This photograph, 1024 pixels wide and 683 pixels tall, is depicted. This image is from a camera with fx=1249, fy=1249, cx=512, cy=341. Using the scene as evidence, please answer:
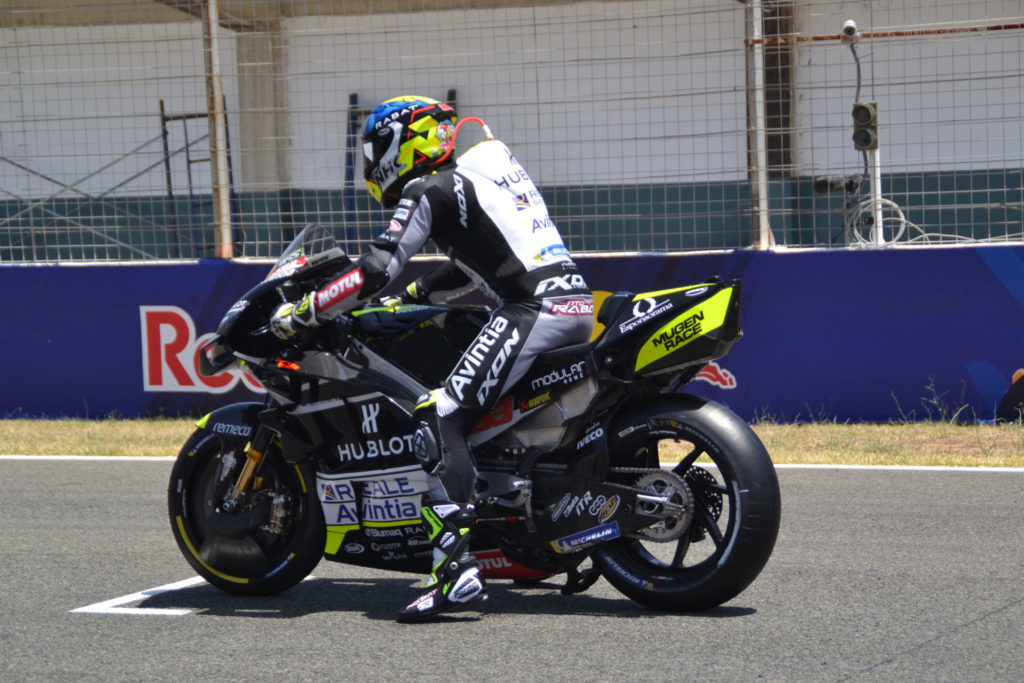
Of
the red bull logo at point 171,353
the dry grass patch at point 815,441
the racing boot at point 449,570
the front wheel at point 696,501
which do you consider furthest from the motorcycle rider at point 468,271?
the red bull logo at point 171,353

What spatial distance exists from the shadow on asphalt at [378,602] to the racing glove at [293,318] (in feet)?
3.66

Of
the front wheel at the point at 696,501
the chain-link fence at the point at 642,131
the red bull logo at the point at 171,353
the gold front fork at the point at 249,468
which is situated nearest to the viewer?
the front wheel at the point at 696,501

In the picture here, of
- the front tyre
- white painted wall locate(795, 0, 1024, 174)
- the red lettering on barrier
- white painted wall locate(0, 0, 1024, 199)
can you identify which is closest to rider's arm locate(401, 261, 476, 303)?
the front tyre

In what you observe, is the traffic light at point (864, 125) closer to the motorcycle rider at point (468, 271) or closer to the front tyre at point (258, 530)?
the motorcycle rider at point (468, 271)

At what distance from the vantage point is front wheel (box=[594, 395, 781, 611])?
441 cm

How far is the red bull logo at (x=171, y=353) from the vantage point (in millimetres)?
10273

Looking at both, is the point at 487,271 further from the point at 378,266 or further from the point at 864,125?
the point at 864,125

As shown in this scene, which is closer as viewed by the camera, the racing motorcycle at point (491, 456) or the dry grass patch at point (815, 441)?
the racing motorcycle at point (491, 456)

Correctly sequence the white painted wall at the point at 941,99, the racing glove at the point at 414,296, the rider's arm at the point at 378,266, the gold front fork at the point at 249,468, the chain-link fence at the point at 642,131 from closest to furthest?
1. the rider's arm at the point at 378,266
2. the gold front fork at the point at 249,468
3. the racing glove at the point at 414,296
4. the white painted wall at the point at 941,99
5. the chain-link fence at the point at 642,131

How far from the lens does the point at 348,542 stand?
5000 mm

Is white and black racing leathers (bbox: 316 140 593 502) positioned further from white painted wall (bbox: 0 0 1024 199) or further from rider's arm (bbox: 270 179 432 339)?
white painted wall (bbox: 0 0 1024 199)

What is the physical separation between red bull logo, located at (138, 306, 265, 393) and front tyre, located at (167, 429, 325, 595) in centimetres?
515

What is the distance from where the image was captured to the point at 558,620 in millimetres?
4672

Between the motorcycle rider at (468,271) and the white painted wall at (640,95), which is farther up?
the white painted wall at (640,95)
